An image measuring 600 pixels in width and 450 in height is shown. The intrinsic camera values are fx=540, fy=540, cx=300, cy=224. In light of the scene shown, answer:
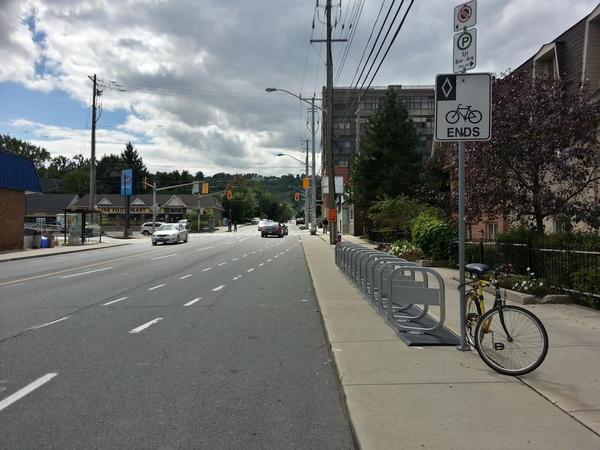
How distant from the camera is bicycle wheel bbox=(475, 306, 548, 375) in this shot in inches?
214

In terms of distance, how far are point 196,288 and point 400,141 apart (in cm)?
2414

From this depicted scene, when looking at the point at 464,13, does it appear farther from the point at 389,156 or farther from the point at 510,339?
the point at 389,156

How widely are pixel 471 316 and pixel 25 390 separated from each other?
4.85 metres

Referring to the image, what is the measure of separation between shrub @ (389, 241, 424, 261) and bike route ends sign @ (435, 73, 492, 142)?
12.2 metres

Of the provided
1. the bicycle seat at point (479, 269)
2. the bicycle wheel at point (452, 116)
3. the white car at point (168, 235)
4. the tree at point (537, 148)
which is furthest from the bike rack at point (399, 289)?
the white car at point (168, 235)

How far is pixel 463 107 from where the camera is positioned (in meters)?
6.24

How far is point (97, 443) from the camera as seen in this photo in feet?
13.2

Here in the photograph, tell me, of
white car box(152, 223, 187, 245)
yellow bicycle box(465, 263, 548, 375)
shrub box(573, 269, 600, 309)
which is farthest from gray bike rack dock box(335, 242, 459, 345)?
white car box(152, 223, 187, 245)

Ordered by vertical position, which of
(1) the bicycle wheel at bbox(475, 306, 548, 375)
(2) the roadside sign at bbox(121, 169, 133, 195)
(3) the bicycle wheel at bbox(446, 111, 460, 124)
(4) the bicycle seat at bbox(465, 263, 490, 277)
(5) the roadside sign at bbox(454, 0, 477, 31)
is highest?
(2) the roadside sign at bbox(121, 169, 133, 195)

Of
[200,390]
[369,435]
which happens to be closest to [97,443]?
[200,390]

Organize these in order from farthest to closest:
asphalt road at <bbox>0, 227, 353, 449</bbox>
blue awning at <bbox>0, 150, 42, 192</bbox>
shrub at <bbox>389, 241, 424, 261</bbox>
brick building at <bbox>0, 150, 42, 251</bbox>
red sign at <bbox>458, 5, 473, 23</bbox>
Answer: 1. brick building at <bbox>0, 150, 42, 251</bbox>
2. blue awning at <bbox>0, 150, 42, 192</bbox>
3. shrub at <bbox>389, 241, 424, 261</bbox>
4. red sign at <bbox>458, 5, 473, 23</bbox>
5. asphalt road at <bbox>0, 227, 353, 449</bbox>

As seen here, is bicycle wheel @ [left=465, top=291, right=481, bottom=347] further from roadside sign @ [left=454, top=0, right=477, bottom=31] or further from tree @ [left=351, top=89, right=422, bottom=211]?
tree @ [left=351, top=89, right=422, bottom=211]

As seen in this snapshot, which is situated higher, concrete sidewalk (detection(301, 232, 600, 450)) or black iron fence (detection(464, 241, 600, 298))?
black iron fence (detection(464, 241, 600, 298))

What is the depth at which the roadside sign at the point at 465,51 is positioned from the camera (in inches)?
245
